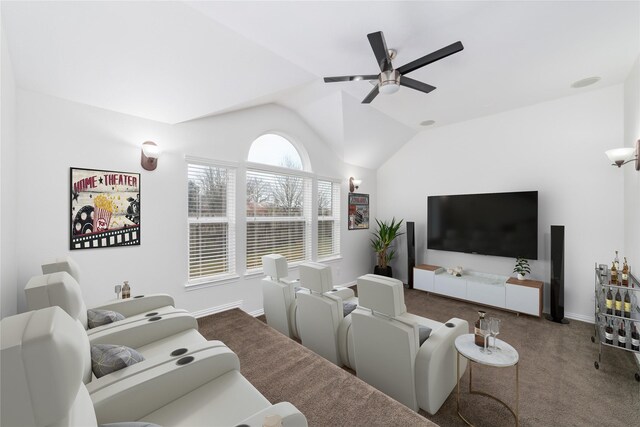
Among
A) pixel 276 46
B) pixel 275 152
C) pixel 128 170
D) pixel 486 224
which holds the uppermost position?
pixel 276 46

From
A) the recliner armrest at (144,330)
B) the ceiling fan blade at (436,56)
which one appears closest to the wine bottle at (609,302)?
the ceiling fan blade at (436,56)

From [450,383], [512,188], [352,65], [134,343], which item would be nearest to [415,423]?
[450,383]

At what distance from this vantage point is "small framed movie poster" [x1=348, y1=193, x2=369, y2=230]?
18.0ft

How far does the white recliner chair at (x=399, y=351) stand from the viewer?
1843 mm

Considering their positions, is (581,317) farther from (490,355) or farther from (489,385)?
(490,355)

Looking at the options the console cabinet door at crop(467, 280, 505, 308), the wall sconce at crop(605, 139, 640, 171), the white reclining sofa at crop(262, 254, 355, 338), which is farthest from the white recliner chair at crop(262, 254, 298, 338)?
the wall sconce at crop(605, 139, 640, 171)

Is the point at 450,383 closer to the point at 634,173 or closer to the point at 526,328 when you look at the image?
the point at 526,328

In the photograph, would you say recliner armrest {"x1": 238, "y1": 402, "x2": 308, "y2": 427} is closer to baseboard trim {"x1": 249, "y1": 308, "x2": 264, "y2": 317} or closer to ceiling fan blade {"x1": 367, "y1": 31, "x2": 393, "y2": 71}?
ceiling fan blade {"x1": 367, "y1": 31, "x2": 393, "y2": 71}

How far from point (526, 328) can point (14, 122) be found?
577cm

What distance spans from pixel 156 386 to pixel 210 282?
2316 mm

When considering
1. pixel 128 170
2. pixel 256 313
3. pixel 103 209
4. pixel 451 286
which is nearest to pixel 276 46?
pixel 128 170

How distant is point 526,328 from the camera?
11.4 feet

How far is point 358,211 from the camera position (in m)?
5.63

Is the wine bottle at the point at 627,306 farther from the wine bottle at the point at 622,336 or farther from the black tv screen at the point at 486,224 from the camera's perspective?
the black tv screen at the point at 486,224
